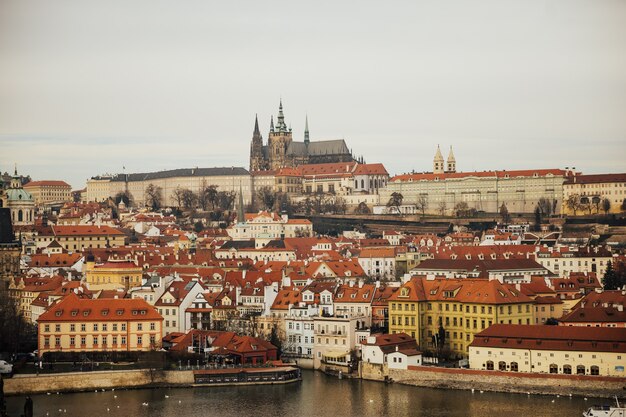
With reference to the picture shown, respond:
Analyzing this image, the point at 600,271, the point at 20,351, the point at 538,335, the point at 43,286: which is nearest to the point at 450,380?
the point at 538,335

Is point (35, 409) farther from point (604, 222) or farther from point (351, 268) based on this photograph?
point (604, 222)

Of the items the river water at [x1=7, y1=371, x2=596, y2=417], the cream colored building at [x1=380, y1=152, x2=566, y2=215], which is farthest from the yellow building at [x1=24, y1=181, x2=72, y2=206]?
the river water at [x1=7, y1=371, x2=596, y2=417]

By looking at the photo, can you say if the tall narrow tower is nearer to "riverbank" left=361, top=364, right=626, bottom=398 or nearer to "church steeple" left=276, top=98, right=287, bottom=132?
"church steeple" left=276, top=98, right=287, bottom=132

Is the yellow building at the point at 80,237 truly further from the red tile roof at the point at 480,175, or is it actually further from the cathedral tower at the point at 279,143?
the cathedral tower at the point at 279,143

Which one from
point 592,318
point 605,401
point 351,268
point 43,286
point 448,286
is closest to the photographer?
point 605,401

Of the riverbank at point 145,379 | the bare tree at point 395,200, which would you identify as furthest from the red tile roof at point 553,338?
the bare tree at point 395,200

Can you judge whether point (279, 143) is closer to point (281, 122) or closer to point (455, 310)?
point (281, 122)

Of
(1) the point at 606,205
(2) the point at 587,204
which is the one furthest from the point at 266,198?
(1) the point at 606,205

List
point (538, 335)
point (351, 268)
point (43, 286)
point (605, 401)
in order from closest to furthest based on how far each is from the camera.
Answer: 1. point (605, 401)
2. point (538, 335)
3. point (43, 286)
4. point (351, 268)
